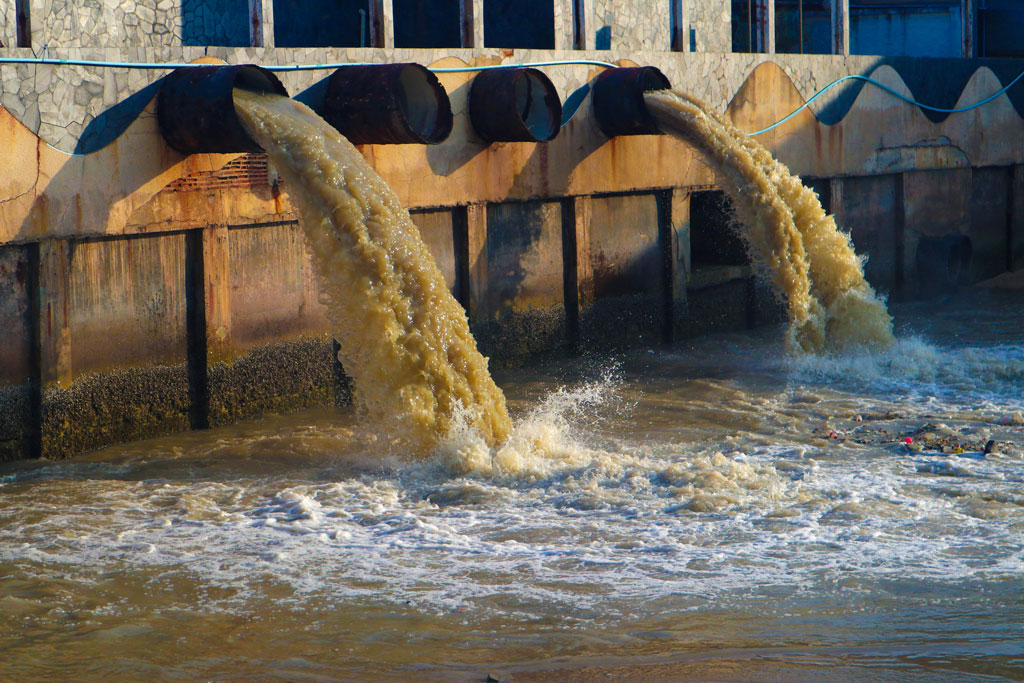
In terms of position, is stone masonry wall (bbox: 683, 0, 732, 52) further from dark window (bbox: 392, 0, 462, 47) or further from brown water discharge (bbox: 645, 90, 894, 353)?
brown water discharge (bbox: 645, 90, 894, 353)

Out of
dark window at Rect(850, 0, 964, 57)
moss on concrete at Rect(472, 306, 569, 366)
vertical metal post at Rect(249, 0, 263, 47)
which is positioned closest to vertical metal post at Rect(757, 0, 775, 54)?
moss on concrete at Rect(472, 306, 569, 366)

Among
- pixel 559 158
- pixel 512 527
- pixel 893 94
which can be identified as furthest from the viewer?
pixel 893 94

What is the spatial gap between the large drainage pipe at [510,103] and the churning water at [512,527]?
6.67ft

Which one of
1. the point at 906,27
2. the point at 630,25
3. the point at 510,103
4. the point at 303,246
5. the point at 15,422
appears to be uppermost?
the point at 906,27

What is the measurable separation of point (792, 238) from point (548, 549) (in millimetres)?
6062

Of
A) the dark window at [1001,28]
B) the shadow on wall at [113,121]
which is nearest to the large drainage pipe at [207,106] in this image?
the shadow on wall at [113,121]

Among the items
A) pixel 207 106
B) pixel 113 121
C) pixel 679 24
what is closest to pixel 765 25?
pixel 679 24

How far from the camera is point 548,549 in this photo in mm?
5879

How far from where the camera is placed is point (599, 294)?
11430mm

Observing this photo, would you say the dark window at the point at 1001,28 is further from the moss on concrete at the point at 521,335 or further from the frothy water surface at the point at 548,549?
the frothy water surface at the point at 548,549

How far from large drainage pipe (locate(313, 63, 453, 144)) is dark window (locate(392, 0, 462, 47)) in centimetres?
460

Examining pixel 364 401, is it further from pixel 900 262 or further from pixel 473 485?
pixel 900 262

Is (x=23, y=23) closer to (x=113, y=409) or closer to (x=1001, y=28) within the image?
(x=113, y=409)

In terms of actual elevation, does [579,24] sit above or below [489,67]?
above
